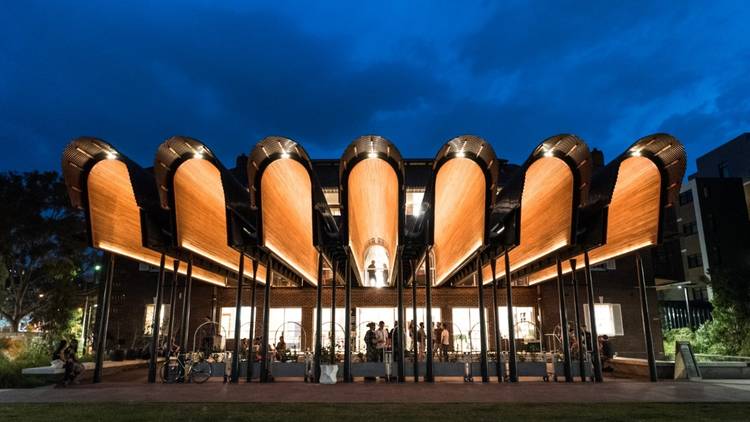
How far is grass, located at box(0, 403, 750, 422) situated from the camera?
7363mm

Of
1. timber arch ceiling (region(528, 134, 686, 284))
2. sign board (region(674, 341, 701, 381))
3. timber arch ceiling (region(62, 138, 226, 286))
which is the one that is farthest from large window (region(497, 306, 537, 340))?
timber arch ceiling (region(62, 138, 226, 286))

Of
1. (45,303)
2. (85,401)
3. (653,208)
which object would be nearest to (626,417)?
(653,208)

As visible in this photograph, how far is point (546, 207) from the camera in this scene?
47.0 feet

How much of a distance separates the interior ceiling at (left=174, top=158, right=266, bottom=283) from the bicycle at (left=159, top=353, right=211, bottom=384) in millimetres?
3399

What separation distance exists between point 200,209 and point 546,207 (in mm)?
10736

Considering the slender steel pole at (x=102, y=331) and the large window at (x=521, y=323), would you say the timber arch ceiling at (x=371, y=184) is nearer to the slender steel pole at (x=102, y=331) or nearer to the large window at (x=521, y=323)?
the slender steel pole at (x=102, y=331)

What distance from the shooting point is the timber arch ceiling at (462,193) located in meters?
11.6

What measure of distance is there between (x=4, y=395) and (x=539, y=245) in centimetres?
1499

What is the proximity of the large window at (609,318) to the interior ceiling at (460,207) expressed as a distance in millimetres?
10734

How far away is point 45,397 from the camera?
10008 mm

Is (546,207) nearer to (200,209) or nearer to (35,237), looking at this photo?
(200,209)

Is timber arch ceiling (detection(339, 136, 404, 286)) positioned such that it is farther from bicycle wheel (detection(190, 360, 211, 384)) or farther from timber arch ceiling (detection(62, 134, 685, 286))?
bicycle wheel (detection(190, 360, 211, 384))

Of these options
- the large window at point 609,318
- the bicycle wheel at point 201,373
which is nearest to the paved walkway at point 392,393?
the bicycle wheel at point 201,373

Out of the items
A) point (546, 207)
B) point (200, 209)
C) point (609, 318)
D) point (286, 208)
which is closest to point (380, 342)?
point (286, 208)
